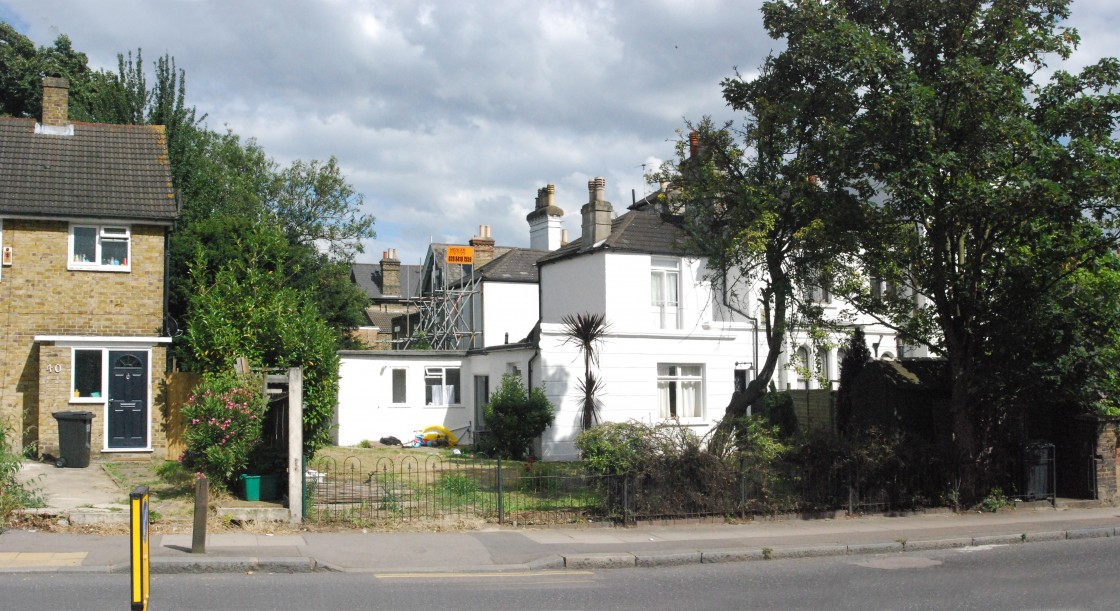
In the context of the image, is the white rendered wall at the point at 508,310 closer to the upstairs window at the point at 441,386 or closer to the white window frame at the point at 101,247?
the upstairs window at the point at 441,386

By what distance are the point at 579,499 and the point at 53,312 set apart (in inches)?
507

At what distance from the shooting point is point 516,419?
25.1 metres

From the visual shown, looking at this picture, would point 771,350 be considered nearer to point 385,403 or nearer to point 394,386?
point 385,403

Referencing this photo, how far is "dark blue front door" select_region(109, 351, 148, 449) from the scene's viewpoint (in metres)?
20.3

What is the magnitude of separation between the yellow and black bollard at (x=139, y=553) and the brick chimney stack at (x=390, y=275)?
55.4 metres

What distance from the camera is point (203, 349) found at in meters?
17.6

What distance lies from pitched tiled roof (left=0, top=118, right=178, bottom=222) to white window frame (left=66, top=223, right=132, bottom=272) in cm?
35

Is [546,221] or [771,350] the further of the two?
[546,221]

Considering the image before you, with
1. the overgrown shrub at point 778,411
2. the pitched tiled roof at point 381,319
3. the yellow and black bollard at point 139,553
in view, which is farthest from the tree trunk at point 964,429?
the pitched tiled roof at point 381,319

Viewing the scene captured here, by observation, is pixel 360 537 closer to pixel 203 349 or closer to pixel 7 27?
pixel 203 349

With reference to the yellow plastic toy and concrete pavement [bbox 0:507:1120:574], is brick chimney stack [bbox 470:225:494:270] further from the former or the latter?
concrete pavement [bbox 0:507:1120:574]

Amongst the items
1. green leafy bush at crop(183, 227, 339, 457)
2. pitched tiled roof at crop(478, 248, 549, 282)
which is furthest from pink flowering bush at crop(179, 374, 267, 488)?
pitched tiled roof at crop(478, 248, 549, 282)

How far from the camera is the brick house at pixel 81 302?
20031 mm

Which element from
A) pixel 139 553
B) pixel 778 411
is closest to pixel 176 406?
pixel 778 411
